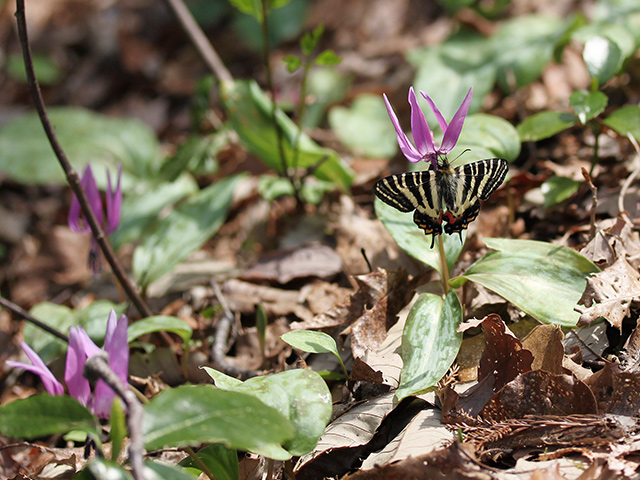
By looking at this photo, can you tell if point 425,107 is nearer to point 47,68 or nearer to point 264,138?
point 264,138

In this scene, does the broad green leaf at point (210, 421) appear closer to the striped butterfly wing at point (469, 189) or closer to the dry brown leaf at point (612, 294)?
the striped butterfly wing at point (469, 189)

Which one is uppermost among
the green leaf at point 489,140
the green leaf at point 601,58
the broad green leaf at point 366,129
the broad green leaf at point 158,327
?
the green leaf at point 601,58

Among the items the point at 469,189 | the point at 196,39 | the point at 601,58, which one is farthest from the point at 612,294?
the point at 196,39

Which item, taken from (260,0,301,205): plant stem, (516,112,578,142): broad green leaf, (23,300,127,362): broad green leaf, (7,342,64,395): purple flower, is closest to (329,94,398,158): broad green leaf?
(260,0,301,205): plant stem

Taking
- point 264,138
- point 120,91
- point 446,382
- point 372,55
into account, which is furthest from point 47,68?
point 446,382

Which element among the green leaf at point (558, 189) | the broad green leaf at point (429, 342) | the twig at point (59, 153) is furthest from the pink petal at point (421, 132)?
the twig at point (59, 153)
